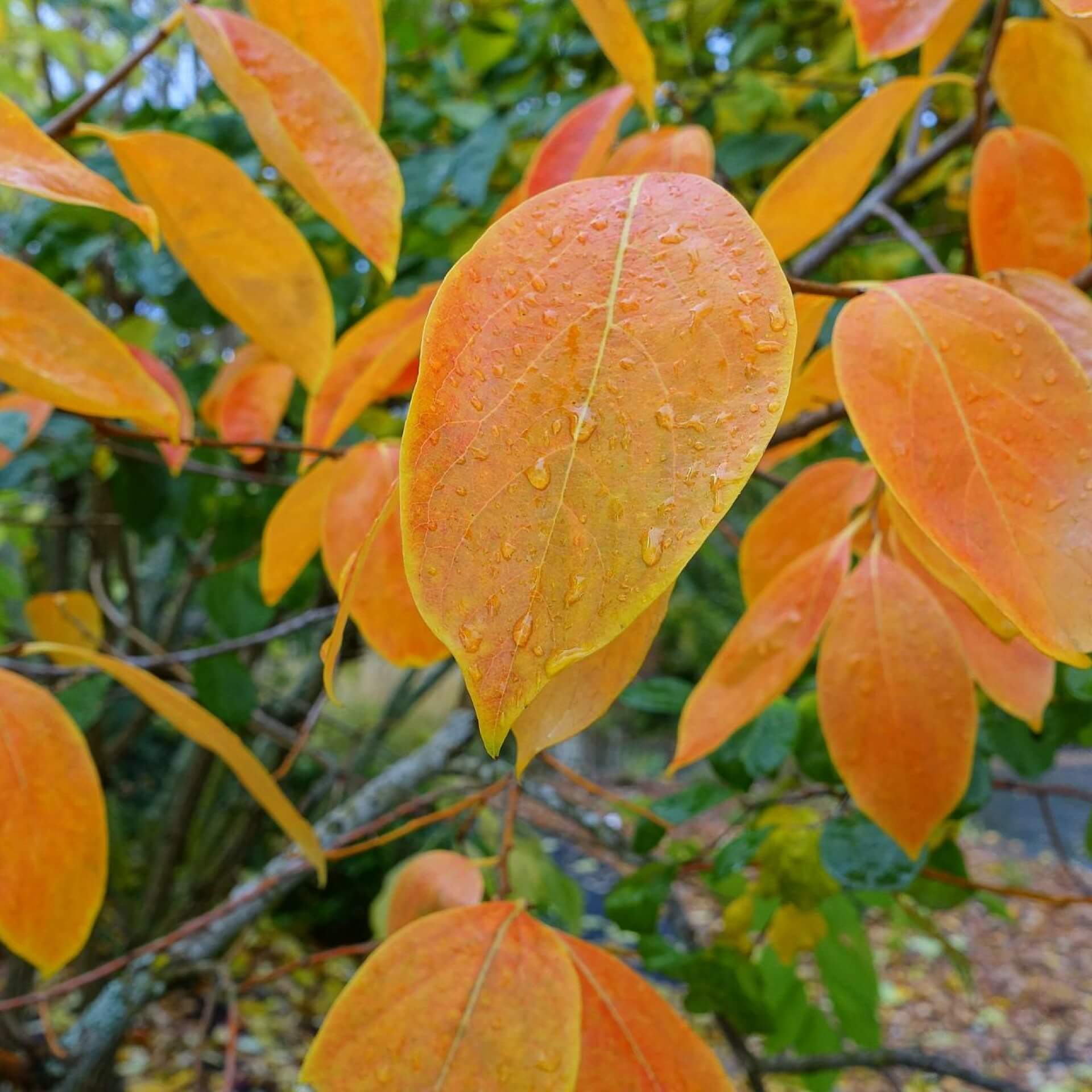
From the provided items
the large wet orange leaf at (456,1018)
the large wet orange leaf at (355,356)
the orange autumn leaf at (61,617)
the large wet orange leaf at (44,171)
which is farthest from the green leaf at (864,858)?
the orange autumn leaf at (61,617)

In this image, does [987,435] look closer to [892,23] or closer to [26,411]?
[892,23]

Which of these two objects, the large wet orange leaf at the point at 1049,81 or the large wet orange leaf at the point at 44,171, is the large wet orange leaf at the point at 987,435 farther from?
the large wet orange leaf at the point at 1049,81

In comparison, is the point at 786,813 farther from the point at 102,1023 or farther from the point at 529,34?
the point at 529,34

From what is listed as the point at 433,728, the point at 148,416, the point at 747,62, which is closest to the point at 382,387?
the point at 148,416

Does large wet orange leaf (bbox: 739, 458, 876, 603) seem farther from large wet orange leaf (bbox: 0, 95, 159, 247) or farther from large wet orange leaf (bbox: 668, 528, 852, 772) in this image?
large wet orange leaf (bbox: 0, 95, 159, 247)

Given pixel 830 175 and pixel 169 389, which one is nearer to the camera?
pixel 830 175

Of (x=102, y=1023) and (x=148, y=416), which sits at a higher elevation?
(x=148, y=416)

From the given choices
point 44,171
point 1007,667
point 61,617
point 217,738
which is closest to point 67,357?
point 44,171
